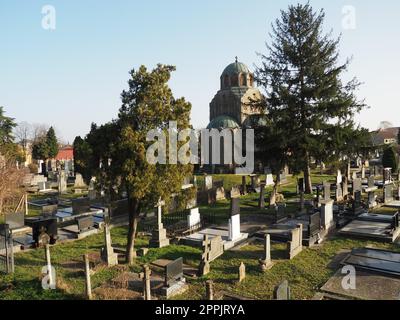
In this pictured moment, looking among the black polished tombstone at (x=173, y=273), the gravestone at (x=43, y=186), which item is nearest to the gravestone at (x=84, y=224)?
the black polished tombstone at (x=173, y=273)

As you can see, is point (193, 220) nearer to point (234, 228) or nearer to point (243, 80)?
point (234, 228)

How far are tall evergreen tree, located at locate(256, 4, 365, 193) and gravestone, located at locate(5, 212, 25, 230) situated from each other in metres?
16.5

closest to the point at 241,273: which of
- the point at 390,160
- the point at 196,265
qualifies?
the point at 196,265

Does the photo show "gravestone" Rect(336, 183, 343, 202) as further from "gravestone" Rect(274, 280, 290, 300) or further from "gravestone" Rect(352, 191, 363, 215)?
"gravestone" Rect(274, 280, 290, 300)

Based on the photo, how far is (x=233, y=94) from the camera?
51.0 metres

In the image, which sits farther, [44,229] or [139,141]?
[44,229]

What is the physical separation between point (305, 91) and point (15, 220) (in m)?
19.5

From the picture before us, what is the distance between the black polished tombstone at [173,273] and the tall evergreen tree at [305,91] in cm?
1535

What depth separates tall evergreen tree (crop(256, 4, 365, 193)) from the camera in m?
23.4

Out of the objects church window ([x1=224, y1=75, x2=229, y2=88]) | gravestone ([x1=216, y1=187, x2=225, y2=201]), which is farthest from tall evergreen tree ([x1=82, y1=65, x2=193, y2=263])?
church window ([x1=224, y1=75, x2=229, y2=88])

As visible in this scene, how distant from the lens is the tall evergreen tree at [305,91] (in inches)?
922

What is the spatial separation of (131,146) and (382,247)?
394 inches

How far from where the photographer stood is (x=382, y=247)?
12602 mm

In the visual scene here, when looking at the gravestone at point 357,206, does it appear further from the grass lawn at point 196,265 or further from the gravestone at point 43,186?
the gravestone at point 43,186
